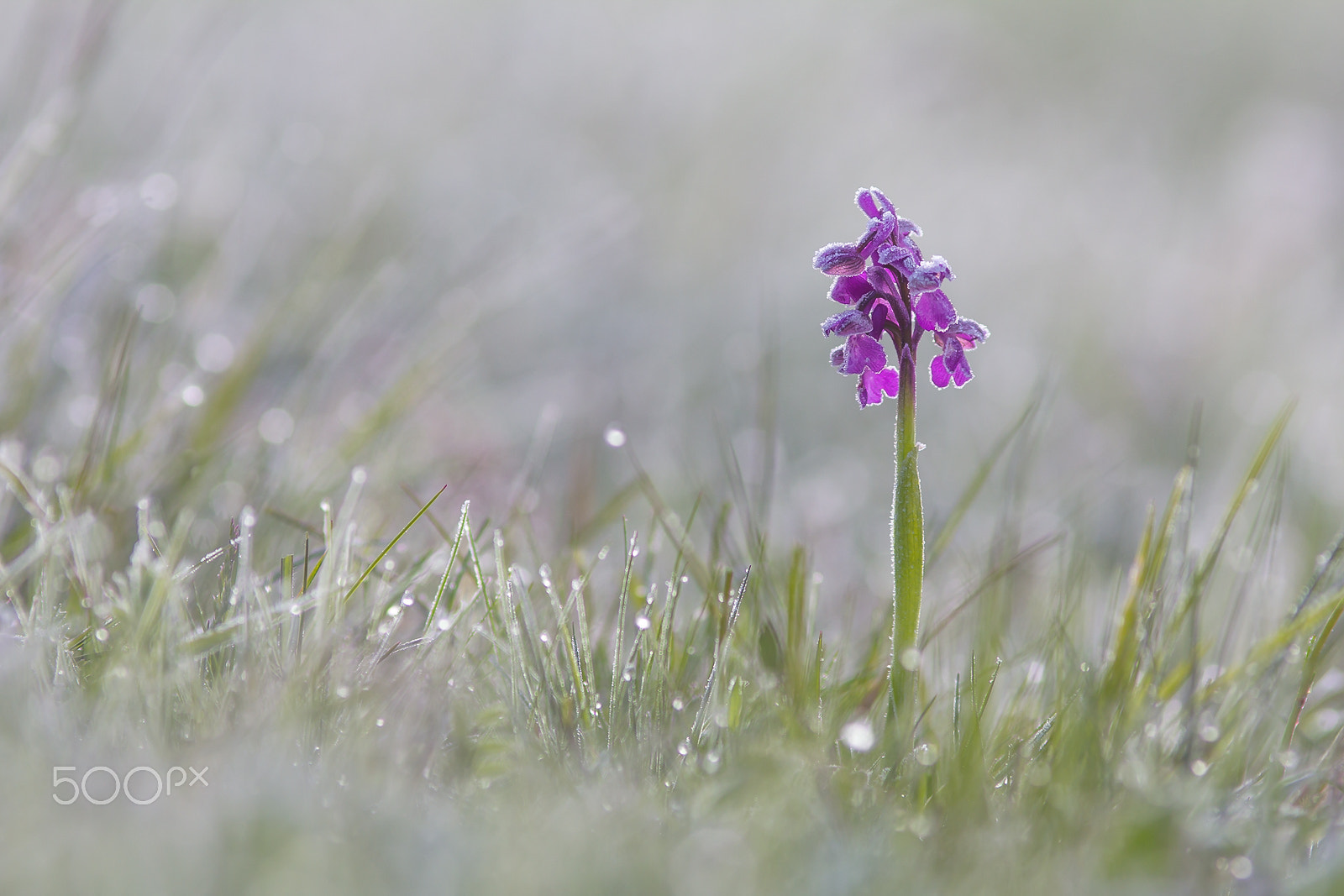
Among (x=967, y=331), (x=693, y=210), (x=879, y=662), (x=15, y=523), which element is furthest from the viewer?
(x=693, y=210)

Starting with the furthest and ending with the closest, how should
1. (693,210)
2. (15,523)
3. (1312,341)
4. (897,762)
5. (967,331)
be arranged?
(693,210), (1312,341), (15,523), (967,331), (897,762)

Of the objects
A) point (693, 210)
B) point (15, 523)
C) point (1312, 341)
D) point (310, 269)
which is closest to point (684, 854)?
point (15, 523)

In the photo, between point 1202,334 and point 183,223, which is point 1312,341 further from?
point 183,223

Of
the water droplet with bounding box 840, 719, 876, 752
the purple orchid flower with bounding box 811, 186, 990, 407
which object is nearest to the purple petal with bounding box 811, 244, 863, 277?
the purple orchid flower with bounding box 811, 186, 990, 407

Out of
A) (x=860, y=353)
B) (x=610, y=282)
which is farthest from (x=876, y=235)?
(x=610, y=282)

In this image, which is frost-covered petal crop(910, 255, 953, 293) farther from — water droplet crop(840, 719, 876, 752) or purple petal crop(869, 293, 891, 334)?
water droplet crop(840, 719, 876, 752)

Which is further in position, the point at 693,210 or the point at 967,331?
the point at 693,210

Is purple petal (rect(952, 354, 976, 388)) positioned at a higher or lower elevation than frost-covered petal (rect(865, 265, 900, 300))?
lower
